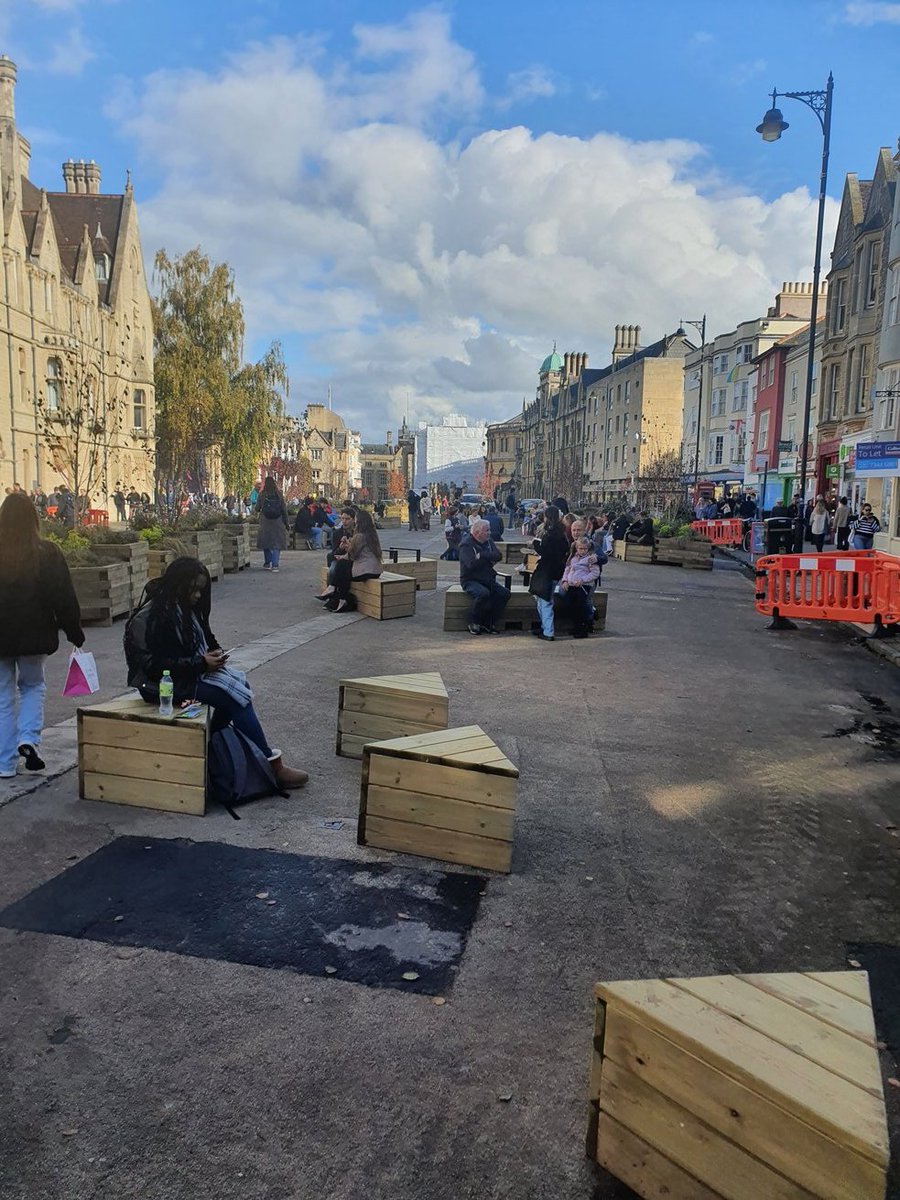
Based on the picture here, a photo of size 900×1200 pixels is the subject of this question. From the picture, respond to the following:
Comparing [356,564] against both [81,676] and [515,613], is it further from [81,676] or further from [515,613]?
[81,676]

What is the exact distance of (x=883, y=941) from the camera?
161 inches

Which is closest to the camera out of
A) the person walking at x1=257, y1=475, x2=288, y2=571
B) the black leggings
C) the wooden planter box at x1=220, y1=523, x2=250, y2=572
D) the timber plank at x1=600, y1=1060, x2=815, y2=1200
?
the timber plank at x1=600, y1=1060, x2=815, y2=1200

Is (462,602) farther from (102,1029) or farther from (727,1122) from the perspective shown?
(727,1122)

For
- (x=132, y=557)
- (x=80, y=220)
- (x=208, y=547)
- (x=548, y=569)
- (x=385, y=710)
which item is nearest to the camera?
(x=385, y=710)

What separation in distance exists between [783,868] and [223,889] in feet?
9.97

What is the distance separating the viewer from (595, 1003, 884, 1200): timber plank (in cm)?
205

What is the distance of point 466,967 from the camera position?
3723mm

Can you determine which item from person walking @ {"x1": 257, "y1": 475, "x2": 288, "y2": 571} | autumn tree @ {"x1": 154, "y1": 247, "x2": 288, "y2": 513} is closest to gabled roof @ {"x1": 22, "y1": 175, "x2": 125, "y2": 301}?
autumn tree @ {"x1": 154, "y1": 247, "x2": 288, "y2": 513}

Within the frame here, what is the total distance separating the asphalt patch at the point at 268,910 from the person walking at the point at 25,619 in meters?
1.47

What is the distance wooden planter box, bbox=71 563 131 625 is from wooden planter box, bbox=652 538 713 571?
1627cm

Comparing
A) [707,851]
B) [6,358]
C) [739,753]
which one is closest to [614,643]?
[739,753]

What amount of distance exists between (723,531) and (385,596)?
22.1m

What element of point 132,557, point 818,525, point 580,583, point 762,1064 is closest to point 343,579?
point 132,557

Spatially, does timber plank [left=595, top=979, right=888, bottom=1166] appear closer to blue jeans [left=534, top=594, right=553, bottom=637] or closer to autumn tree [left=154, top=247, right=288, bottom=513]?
blue jeans [left=534, top=594, right=553, bottom=637]
